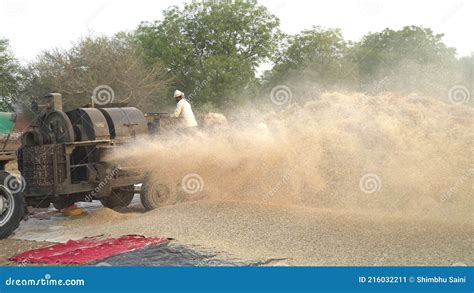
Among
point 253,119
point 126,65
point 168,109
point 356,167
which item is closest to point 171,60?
point 168,109

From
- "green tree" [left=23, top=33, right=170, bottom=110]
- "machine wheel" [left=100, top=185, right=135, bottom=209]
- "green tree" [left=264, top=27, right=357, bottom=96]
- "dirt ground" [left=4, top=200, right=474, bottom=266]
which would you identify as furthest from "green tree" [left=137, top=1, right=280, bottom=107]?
"dirt ground" [left=4, top=200, right=474, bottom=266]

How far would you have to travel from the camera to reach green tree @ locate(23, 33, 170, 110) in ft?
89.6

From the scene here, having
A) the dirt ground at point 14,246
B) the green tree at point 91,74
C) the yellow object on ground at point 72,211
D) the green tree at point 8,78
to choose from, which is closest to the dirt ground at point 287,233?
the dirt ground at point 14,246

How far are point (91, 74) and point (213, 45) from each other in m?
15.5

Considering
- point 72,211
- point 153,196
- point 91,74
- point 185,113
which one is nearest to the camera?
point 153,196

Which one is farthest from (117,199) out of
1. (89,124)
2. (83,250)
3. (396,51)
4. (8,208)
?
(396,51)

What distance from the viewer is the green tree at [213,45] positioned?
38438 millimetres

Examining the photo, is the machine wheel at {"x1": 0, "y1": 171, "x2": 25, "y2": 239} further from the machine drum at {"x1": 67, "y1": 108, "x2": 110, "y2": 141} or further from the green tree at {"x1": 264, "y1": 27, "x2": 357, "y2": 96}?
the green tree at {"x1": 264, "y1": 27, "x2": 357, "y2": 96}

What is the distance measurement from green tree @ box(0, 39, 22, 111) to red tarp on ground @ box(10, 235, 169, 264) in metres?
24.4

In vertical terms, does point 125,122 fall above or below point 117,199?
above

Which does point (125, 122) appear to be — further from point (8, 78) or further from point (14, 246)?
point (8, 78)

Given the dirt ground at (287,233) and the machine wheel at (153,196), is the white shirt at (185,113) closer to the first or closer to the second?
the machine wheel at (153,196)

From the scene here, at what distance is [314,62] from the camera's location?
39281 millimetres

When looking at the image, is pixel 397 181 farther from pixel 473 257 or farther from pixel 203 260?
pixel 203 260
